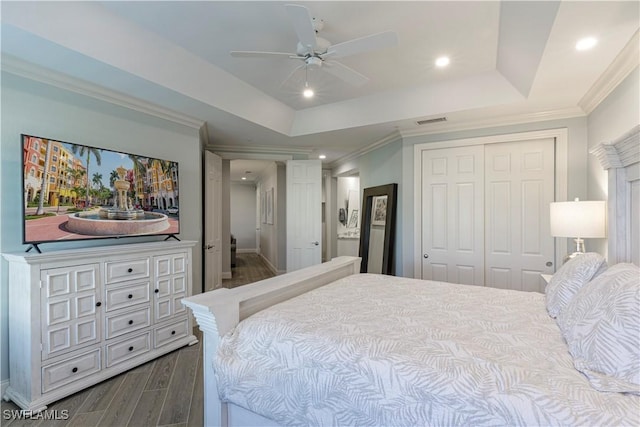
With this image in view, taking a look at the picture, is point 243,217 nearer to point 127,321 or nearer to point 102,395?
point 127,321

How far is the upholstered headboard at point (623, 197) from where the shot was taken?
6.08 ft

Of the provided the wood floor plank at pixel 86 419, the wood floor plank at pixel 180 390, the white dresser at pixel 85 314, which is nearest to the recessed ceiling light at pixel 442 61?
the white dresser at pixel 85 314

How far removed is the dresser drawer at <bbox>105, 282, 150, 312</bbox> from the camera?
244 centimetres

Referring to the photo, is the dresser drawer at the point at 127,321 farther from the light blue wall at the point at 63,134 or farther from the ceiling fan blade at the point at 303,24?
the ceiling fan blade at the point at 303,24

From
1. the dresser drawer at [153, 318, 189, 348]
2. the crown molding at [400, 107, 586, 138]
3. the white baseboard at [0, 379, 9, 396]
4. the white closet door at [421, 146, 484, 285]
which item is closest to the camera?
the white baseboard at [0, 379, 9, 396]

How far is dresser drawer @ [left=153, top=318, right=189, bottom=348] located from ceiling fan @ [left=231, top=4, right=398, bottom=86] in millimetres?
2473

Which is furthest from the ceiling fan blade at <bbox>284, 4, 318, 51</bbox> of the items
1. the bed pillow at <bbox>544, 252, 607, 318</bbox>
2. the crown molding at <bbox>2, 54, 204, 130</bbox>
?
the bed pillow at <bbox>544, 252, 607, 318</bbox>

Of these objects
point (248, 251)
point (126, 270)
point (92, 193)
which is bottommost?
point (248, 251)

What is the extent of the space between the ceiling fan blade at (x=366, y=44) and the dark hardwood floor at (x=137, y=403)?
2.60m

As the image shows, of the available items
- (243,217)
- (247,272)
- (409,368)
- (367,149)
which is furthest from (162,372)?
(243,217)

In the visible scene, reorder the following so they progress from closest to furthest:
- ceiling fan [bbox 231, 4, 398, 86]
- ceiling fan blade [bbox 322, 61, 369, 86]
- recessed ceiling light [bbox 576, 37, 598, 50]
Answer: ceiling fan [bbox 231, 4, 398, 86], recessed ceiling light [bbox 576, 37, 598, 50], ceiling fan blade [bbox 322, 61, 369, 86]

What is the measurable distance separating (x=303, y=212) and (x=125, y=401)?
10.5 feet

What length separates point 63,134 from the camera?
2467 mm

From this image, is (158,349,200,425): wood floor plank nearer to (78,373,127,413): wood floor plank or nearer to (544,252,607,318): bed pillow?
(78,373,127,413): wood floor plank
